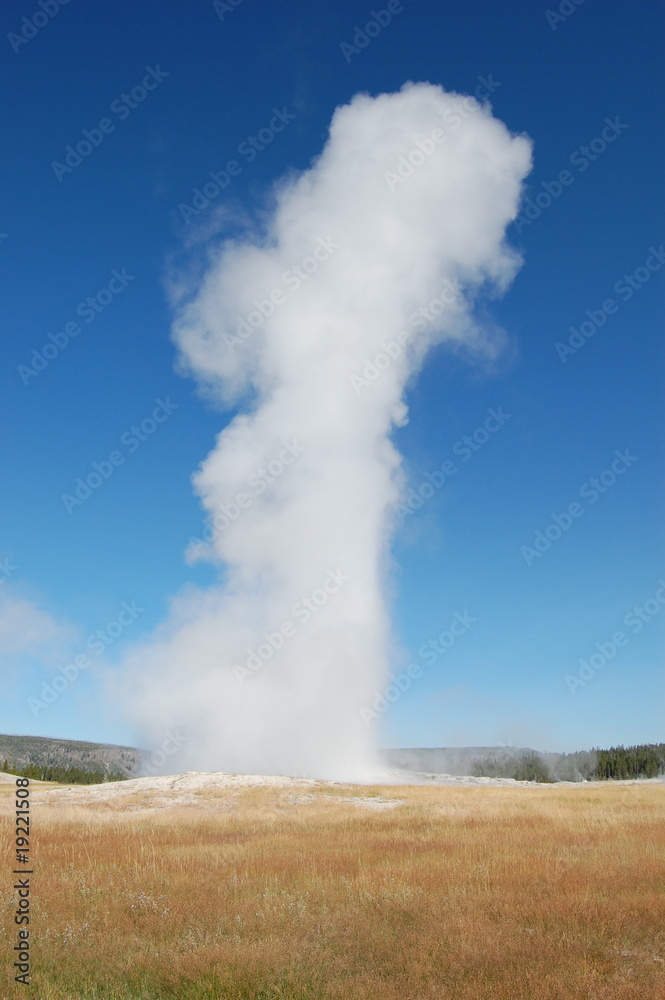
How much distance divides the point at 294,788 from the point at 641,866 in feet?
113

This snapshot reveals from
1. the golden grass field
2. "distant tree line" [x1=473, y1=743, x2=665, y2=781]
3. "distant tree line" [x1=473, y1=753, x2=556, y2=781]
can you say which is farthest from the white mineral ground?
"distant tree line" [x1=473, y1=753, x2=556, y2=781]

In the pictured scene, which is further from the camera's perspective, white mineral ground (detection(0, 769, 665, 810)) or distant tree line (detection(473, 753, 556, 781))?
distant tree line (detection(473, 753, 556, 781))

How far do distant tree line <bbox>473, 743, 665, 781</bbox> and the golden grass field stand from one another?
13131 centimetres

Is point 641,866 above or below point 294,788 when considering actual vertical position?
above

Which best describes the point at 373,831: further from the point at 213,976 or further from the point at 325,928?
the point at 213,976

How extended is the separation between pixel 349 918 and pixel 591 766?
16096 cm

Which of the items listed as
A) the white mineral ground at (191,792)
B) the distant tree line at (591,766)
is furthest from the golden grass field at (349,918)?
the distant tree line at (591,766)

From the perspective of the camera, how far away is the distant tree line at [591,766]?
137875mm

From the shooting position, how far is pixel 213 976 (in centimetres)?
734

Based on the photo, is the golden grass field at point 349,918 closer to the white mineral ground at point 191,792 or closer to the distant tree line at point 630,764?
the white mineral ground at point 191,792

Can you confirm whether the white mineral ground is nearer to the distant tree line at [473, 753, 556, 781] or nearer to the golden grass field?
the golden grass field

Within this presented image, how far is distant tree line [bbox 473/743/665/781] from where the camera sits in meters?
138

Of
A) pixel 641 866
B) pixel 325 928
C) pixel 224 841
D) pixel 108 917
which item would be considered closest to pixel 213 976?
pixel 325 928

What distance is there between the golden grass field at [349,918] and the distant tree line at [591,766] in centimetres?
13131
